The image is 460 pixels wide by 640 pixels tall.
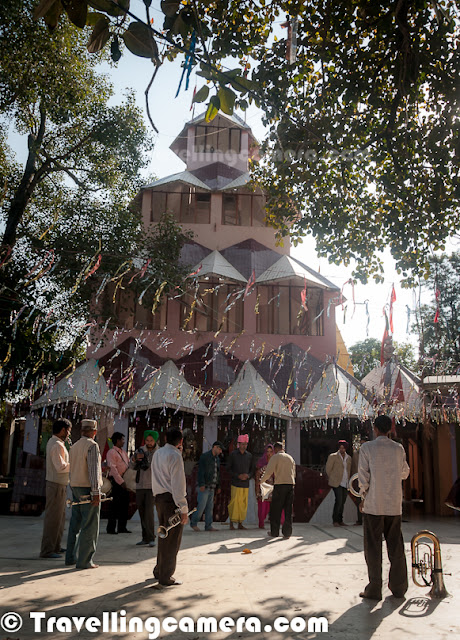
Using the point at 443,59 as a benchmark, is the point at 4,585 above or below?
below

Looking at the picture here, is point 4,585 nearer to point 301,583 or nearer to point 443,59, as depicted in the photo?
point 301,583

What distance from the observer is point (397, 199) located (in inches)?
391

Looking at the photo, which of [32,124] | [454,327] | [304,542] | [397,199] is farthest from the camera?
[454,327]

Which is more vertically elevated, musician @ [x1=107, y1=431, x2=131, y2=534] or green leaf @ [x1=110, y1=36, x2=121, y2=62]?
green leaf @ [x1=110, y1=36, x2=121, y2=62]

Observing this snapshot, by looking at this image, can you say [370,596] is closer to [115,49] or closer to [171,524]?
[171,524]

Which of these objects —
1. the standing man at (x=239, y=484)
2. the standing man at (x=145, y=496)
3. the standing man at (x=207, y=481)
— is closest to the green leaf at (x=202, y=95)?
the standing man at (x=145, y=496)

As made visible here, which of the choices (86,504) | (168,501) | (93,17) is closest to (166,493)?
(168,501)

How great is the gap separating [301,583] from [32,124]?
534 inches

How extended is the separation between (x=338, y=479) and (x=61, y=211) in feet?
34.0

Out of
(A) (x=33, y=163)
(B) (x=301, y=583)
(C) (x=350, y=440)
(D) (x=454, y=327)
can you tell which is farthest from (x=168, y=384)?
(D) (x=454, y=327)

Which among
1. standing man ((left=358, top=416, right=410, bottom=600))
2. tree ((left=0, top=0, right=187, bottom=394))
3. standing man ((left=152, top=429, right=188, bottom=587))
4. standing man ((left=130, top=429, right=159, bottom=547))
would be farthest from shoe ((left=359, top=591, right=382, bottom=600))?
tree ((left=0, top=0, right=187, bottom=394))

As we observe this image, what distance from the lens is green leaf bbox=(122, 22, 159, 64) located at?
321 cm

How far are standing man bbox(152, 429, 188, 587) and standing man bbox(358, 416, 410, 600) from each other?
165 centimetres

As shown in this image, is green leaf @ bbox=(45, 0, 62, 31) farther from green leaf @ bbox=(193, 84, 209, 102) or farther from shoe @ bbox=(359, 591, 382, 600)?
shoe @ bbox=(359, 591, 382, 600)
